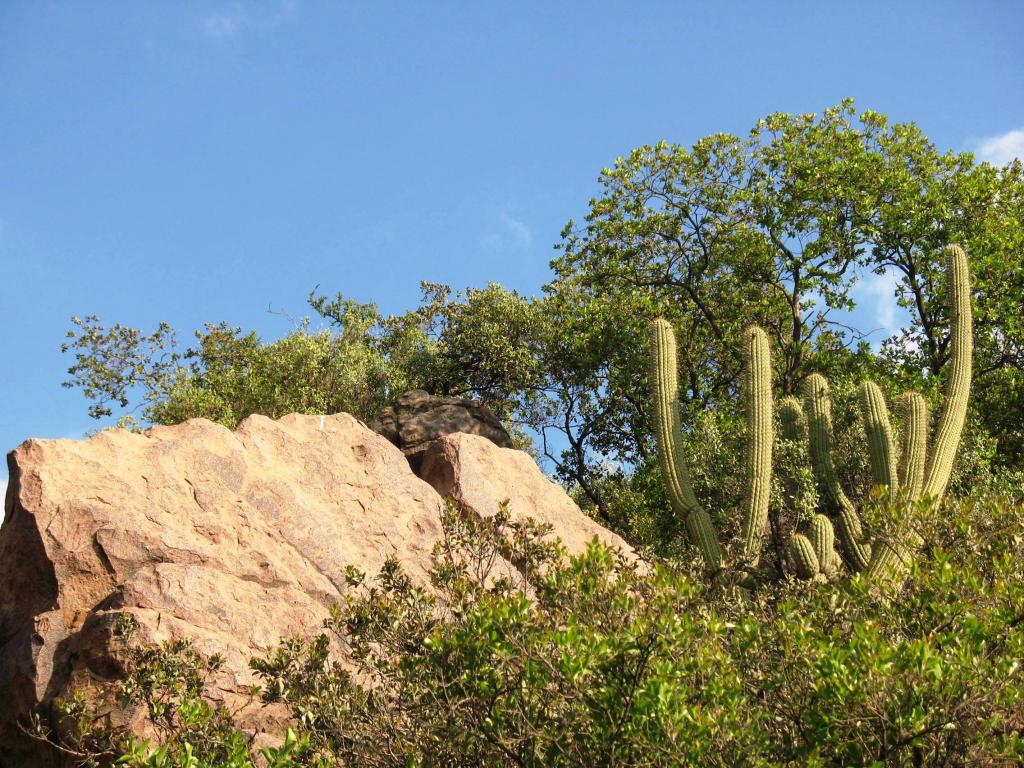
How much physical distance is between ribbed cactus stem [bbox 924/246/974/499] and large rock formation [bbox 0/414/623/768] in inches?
336

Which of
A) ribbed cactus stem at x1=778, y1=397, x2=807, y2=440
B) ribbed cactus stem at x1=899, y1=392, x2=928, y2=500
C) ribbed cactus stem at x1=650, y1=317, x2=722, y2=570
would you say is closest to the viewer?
ribbed cactus stem at x1=899, y1=392, x2=928, y2=500

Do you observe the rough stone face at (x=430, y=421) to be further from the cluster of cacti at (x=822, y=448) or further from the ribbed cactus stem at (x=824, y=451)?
the ribbed cactus stem at (x=824, y=451)

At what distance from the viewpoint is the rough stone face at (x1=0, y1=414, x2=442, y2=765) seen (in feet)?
30.7

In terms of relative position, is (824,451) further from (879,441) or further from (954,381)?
(954,381)

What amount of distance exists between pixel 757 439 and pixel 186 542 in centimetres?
931

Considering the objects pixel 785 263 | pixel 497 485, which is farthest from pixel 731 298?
pixel 497 485

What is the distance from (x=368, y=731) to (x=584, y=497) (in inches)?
731

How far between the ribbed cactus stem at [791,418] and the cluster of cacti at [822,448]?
0.50 metres

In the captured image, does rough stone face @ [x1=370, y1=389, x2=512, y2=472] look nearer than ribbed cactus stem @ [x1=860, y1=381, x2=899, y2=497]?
No

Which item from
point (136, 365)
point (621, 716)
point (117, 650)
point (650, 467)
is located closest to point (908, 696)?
point (621, 716)

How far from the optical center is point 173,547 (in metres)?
10.2

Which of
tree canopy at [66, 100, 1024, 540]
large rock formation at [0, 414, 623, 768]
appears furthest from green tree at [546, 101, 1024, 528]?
large rock formation at [0, 414, 623, 768]

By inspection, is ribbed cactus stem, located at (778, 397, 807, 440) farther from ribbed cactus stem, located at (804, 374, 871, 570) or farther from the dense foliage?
the dense foliage

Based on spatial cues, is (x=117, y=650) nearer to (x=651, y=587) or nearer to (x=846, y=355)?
(x=651, y=587)
